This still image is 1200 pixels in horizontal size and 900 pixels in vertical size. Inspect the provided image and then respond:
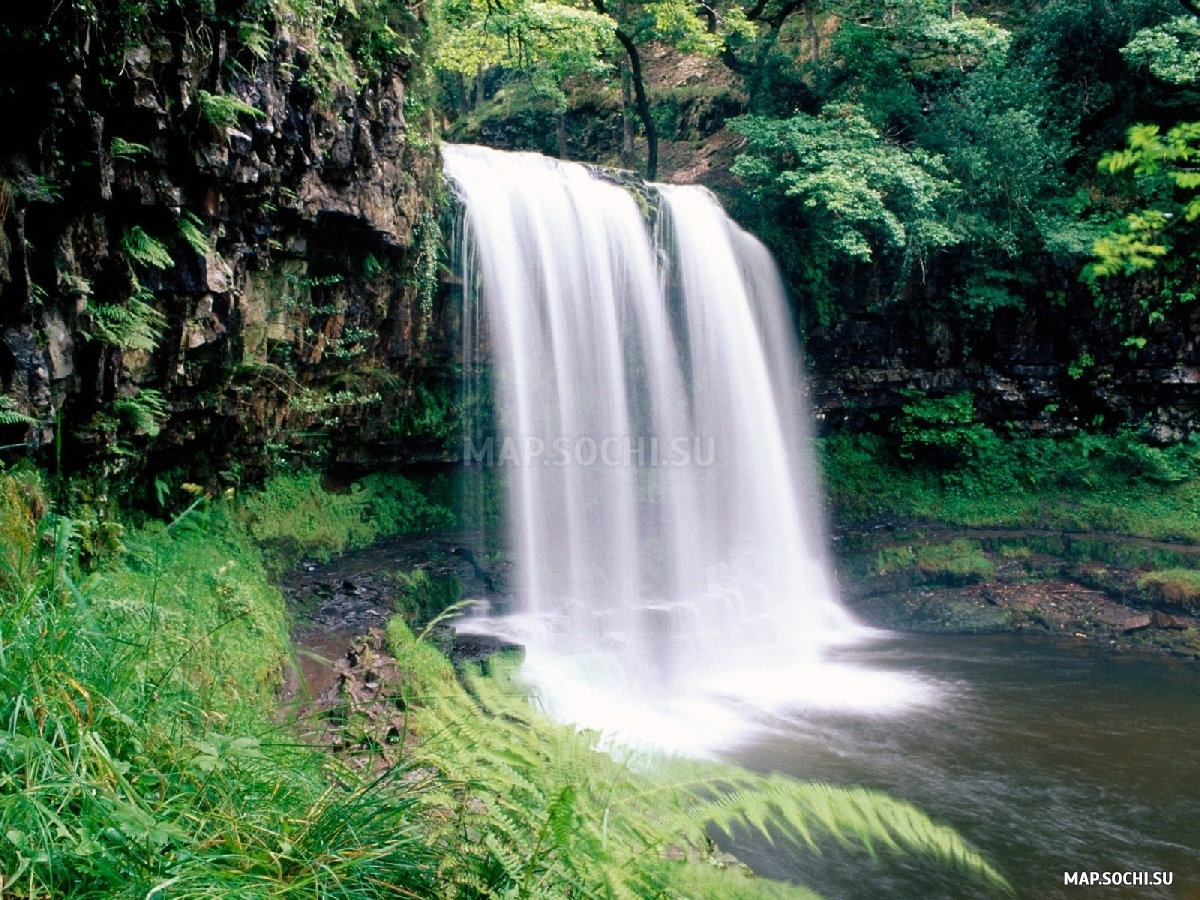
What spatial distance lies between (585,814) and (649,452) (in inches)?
437

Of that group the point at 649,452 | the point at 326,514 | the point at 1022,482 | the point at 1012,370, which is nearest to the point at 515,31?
the point at 649,452

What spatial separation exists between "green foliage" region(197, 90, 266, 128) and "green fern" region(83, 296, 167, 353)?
1.34 meters

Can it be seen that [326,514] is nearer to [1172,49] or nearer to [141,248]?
[141,248]

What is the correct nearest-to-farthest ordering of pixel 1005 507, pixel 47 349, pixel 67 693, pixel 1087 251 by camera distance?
pixel 67 693 → pixel 47 349 → pixel 1087 251 → pixel 1005 507

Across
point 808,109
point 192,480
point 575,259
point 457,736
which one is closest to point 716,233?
point 575,259

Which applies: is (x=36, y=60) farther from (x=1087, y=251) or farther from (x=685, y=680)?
(x=1087, y=251)

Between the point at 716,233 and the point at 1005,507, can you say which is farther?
the point at 1005,507

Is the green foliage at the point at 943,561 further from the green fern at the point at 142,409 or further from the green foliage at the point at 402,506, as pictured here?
the green fern at the point at 142,409

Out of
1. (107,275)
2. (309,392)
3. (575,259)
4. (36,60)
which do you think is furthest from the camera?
(575,259)

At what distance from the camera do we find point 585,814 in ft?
6.59

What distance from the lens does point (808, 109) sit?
1570 cm

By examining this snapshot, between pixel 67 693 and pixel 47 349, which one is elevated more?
pixel 47 349

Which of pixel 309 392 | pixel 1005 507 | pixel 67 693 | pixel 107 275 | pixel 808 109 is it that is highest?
pixel 808 109

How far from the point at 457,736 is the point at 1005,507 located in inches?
588
